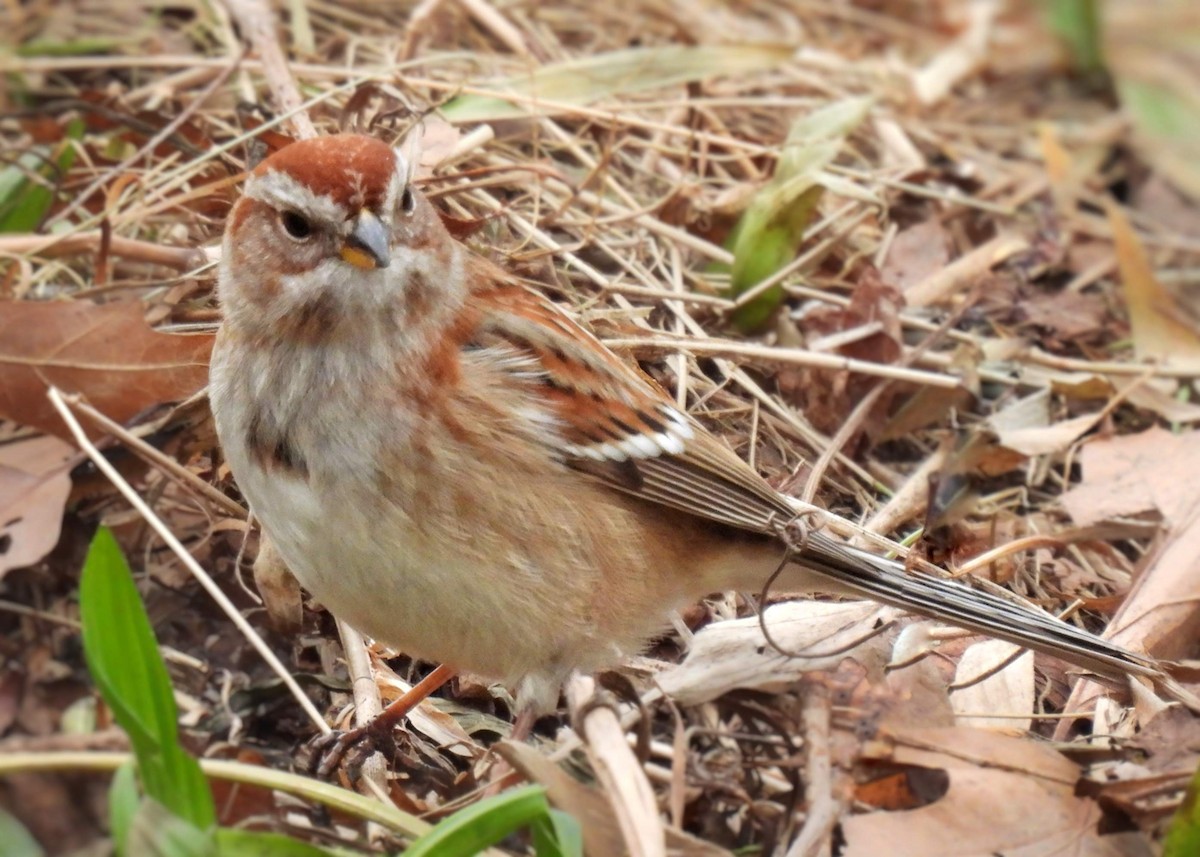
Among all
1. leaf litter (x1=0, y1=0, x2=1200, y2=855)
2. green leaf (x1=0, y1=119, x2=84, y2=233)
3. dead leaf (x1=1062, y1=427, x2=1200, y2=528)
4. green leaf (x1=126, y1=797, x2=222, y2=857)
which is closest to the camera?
green leaf (x1=126, y1=797, x2=222, y2=857)

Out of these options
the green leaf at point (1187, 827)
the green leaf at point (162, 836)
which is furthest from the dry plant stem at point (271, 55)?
the green leaf at point (1187, 827)

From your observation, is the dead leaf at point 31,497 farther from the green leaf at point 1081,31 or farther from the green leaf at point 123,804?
the green leaf at point 1081,31

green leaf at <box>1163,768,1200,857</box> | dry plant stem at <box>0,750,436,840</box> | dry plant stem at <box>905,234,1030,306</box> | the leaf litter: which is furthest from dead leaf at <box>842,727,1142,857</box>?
dry plant stem at <box>905,234,1030,306</box>

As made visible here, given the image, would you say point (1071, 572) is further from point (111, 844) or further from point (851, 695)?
point (111, 844)

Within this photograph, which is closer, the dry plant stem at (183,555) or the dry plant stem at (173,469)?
the dry plant stem at (183,555)

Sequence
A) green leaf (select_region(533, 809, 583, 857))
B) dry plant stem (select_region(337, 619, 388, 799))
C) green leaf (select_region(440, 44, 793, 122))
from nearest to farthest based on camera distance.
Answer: green leaf (select_region(533, 809, 583, 857))
dry plant stem (select_region(337, 619, 388, 799))
green leaf (select_region(440, 44, 793, 122))

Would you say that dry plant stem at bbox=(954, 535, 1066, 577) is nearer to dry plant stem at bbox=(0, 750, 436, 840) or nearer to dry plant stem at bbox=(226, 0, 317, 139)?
dry plant stem at bbox=(0, 750, 436, 840)
